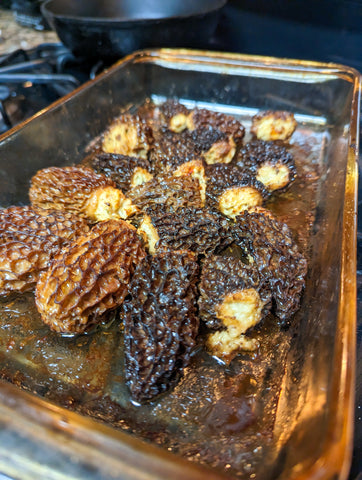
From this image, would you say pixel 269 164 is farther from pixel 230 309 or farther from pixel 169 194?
pixel 230 309

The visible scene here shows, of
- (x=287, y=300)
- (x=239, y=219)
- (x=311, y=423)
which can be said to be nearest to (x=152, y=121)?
(x=239, y=219)

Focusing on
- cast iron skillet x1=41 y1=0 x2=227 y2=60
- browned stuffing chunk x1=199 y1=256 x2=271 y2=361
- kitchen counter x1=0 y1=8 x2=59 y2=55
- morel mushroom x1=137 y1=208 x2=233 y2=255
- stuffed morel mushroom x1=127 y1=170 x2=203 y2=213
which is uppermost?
cast iron skillet x1=41 y1=0 x2=227 y2=60

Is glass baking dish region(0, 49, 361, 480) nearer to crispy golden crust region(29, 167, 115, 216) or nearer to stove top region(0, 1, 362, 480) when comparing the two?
crispy golden crust region(29, 167, 115, 216)

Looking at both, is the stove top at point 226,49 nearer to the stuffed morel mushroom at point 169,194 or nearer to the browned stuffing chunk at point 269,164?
the browned stuffing chunk at point 269,164

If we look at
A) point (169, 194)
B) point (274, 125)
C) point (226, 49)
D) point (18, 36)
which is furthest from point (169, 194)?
point (18, 36)

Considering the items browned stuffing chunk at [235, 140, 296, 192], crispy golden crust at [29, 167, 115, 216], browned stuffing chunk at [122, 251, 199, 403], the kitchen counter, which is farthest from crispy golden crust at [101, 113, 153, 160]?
the kitchen counter

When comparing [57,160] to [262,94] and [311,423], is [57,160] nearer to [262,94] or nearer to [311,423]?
[262,94]
